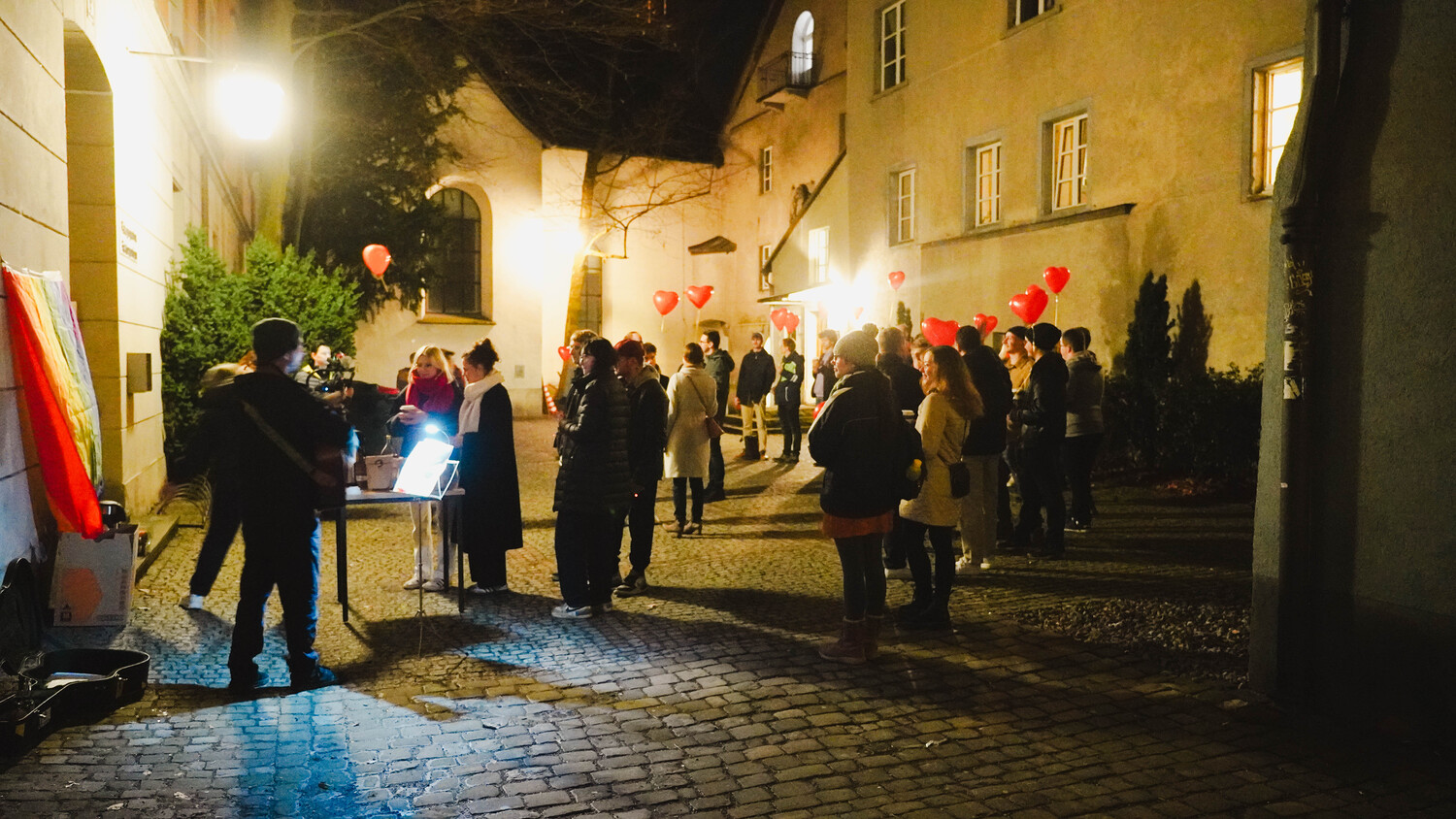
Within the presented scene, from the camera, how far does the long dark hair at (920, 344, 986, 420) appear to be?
6805mm

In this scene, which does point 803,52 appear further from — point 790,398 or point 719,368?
point 719,368

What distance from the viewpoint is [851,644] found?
5836mm

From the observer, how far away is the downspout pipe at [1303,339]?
469 centimetres

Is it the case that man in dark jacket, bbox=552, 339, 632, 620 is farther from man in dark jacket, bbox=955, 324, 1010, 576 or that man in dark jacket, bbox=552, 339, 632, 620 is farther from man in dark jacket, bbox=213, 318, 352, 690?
man in dark jacket, bbox=955, 324, 1010, 576

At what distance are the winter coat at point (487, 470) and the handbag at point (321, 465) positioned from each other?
1938mm

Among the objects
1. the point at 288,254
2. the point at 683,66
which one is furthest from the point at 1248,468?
the point at 683,66

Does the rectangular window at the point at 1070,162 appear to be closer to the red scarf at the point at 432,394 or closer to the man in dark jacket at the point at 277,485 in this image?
the red scarf at the point at 432,394

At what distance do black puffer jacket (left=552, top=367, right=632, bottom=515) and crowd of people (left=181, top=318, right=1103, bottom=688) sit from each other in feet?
0.04

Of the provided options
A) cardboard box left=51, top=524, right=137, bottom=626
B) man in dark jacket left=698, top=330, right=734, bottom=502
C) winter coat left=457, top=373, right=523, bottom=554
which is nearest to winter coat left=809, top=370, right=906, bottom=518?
winter coat left=457, top=373, right=523, bottom=554

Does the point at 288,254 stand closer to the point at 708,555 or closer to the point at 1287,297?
the point at 708,555

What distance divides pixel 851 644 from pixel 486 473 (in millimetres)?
3017

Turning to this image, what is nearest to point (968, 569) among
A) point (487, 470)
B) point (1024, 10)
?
point (487, 470)

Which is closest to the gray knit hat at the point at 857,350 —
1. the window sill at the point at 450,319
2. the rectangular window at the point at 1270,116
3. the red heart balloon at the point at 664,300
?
the rectangular window at the point at 1270,116

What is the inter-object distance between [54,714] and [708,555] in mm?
5240
